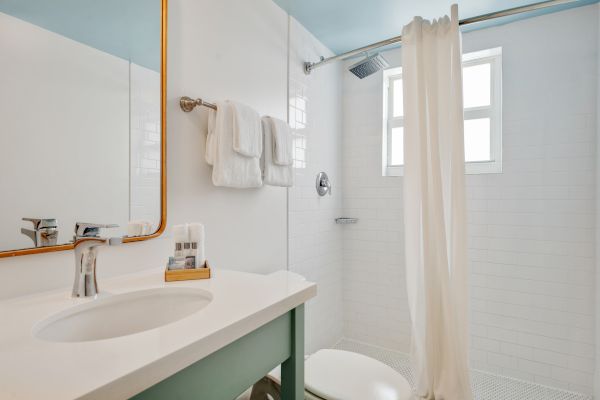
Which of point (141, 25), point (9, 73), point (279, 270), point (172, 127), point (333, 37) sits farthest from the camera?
point (333, 37)

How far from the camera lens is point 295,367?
3.06 ft

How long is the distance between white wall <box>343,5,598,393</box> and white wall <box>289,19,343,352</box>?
37.1 inches

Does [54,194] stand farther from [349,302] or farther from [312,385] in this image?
[349,302]

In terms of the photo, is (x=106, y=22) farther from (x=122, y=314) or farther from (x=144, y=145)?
(x=122, y=314)

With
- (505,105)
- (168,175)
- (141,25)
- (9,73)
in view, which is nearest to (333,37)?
(505,105)

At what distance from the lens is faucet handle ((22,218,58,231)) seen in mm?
907

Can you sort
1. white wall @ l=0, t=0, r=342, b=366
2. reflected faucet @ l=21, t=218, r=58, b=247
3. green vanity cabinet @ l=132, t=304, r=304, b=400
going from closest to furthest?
green vanity cabinet @ l=132, t=304, r=304, b=400 → reflected faucet @ l=21, t=218, r=58, b=247 → white wall @ l=0, t=0, r=342, b=366

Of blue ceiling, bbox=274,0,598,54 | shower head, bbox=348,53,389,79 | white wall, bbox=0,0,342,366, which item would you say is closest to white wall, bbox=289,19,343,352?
white wall, bbox=0,0,342,366

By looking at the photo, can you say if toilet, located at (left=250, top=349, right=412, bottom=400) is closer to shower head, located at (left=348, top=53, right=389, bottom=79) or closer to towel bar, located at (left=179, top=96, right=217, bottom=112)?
towel bar, located at (left=179, top=96, right=217, bottom=112)

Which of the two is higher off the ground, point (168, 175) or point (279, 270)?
point (168, 175)

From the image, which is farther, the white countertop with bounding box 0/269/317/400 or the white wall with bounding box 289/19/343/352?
the white wall with bounding box 289/19/343/352

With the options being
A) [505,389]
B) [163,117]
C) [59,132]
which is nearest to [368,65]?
[163,117]

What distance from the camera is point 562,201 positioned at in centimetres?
205

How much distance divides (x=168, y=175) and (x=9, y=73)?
54 cm
